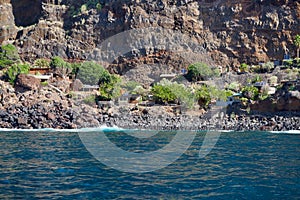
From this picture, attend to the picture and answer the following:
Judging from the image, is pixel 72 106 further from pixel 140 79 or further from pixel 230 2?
pixel 230 2

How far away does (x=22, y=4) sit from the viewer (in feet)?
344

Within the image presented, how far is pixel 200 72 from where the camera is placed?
252ft

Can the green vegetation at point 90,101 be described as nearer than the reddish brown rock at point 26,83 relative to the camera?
Yes

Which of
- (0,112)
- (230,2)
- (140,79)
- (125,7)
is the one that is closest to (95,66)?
(140,79)

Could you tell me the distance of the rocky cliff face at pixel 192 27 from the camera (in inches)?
3280

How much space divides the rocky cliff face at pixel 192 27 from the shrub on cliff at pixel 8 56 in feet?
14.6

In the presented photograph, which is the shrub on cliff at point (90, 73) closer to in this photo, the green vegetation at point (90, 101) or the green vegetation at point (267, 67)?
the green vegetation at point (90, 101)

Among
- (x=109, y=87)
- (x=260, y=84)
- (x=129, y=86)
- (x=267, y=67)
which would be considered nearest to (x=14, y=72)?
(x=109, y=87)

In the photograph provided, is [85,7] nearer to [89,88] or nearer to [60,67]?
[60,67]

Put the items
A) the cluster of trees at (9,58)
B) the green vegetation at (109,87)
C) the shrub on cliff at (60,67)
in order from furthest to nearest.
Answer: the shrub on cliff at (60,67) → the cluster of trees at (9,58) → the green vegetation at (109,87)

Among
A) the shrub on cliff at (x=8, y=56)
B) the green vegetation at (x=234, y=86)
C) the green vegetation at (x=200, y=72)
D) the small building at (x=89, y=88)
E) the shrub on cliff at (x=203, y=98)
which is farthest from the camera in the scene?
the shrub on cliff at (x=8, y=56)

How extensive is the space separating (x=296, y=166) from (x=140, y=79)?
64.1m

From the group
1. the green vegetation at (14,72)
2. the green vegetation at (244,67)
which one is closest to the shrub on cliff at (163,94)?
the green vegetation at (244,67)

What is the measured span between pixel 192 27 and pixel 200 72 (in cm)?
1452
